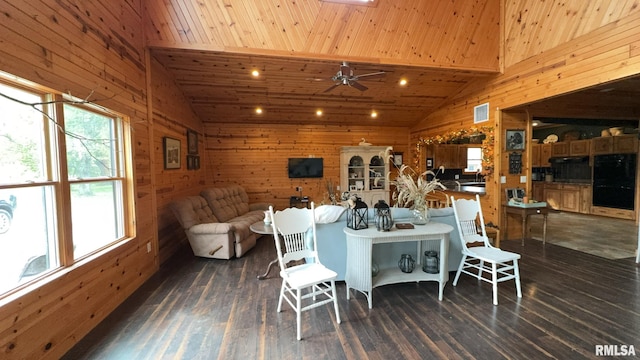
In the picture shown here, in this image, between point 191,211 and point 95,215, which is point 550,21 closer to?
point 191,211

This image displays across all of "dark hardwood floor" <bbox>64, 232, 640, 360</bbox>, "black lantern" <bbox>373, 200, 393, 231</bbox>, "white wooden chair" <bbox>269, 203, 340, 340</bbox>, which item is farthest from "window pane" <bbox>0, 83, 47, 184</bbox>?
"black lantern" <bbox>373, 200, 393, 231</bbox>

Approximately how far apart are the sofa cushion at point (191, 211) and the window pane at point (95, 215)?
100 cm

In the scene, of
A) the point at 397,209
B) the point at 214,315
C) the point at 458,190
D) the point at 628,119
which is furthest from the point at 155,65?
the point at 628,119

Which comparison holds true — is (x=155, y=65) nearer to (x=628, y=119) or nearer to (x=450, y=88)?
(x=450, y=88)

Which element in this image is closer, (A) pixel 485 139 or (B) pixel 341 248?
(B) pixel 341 248

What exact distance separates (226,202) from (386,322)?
12.5 ft

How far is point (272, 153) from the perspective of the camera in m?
6.64

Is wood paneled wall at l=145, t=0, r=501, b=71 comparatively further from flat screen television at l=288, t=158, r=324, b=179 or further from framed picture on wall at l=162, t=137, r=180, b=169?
flat screen television at l=288, t=158, r=324, b=179

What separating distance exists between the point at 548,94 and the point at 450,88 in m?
1.82

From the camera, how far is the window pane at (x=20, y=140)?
1.61m

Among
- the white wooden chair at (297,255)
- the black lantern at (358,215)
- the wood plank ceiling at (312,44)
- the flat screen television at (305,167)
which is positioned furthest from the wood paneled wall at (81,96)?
the flat screen television at (305,167)

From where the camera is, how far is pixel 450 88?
17.4 feet

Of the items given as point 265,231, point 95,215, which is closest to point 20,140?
point 95,215

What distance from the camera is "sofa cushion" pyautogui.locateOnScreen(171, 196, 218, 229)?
12.6 ft
